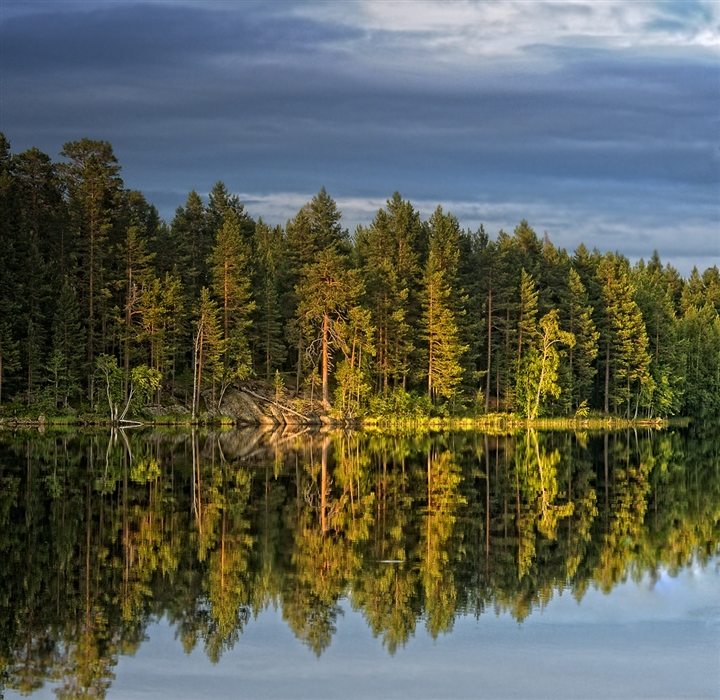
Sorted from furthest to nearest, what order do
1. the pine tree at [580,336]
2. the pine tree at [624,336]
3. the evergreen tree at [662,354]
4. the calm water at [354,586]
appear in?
the evergreen tree at [662,354] < the pine tree at [624,336] < the pine tree at [580,336] < the calm water at [354,586]

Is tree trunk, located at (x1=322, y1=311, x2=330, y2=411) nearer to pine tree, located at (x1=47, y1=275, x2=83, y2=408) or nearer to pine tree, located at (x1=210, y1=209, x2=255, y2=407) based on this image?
pine tree, located at (x1=210, y1=209, x2=255, y2=407)

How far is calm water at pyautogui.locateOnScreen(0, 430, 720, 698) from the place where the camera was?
16.6m

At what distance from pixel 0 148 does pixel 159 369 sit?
966 inches

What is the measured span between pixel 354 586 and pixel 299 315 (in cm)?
7286

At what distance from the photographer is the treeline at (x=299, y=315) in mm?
86000

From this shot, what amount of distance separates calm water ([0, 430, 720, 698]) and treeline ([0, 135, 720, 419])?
144ft

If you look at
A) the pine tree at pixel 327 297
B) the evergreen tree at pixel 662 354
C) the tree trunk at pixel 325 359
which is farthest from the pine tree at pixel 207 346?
the evergreen tree at pixel 662 354

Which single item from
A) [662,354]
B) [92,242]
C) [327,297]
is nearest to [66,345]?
[92,242]

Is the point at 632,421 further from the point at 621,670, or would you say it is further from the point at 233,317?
the point at 621,670

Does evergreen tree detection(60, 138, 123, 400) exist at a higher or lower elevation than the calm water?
higher

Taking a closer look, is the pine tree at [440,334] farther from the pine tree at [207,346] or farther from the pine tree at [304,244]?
the pine tree at [207,346]

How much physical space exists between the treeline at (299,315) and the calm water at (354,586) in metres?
44.0

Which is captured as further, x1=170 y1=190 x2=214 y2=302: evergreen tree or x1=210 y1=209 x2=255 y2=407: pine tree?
x1=170 y1=190 x2=214 y2=302: evergreen tree

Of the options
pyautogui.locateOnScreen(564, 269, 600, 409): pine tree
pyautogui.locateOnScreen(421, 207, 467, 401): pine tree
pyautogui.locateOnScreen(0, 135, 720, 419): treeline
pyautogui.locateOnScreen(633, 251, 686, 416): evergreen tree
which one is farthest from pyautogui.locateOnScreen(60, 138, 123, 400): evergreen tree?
pyautogui.locateOnScreen(633, 251, 686, 416): evergreen tree
